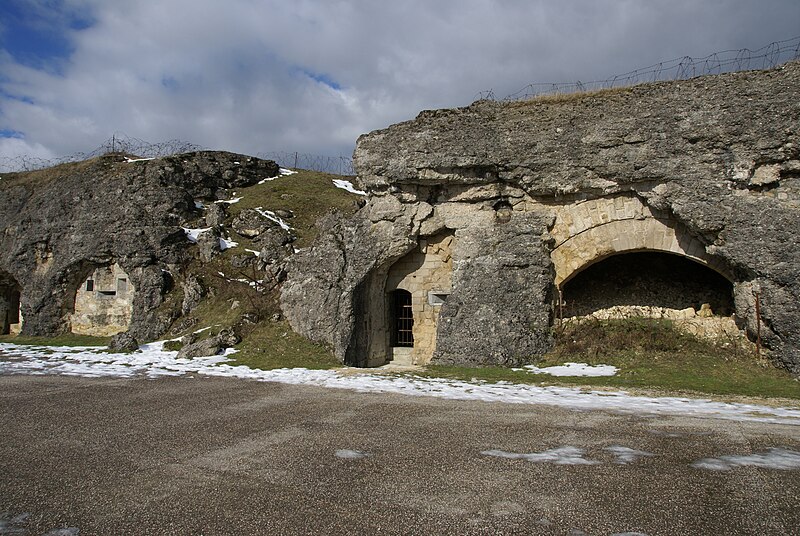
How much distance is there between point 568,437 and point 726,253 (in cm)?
848

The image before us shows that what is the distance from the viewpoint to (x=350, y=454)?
255 inches

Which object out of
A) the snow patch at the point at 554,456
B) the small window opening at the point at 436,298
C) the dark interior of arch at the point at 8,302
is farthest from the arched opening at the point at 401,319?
the dark interior of arch at the point at 8,302

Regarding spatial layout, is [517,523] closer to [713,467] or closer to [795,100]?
[713,467]

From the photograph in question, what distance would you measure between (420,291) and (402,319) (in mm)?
1374

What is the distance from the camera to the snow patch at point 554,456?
609cm

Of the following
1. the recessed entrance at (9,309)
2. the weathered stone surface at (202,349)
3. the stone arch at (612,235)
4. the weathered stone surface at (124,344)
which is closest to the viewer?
the stone arch at (612,235)

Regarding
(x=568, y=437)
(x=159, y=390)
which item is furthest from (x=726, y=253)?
(x=159, y=390)

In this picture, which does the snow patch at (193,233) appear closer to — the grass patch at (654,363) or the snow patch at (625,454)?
the grass patch at (654,363)

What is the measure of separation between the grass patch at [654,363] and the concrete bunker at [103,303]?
14489 millimetres

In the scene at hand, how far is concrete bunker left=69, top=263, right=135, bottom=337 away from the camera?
74.0ft

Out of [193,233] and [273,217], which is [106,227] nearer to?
[193,233]

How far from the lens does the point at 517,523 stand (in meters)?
4.44

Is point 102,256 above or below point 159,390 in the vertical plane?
above

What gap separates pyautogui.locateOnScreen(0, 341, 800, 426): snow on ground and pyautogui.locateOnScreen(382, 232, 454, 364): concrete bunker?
3.00 meters
